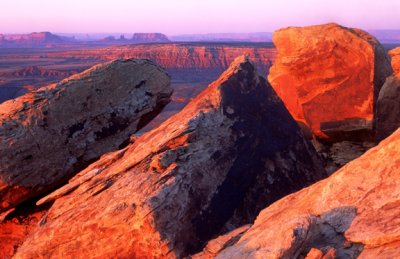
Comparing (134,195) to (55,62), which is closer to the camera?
(134,195)

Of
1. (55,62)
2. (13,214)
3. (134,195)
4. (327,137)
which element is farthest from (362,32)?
(55,62)

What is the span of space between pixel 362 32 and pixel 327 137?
176 inches

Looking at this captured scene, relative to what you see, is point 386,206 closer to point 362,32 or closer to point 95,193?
point 95,193

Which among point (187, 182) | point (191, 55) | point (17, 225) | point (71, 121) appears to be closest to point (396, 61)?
point (187, 182)

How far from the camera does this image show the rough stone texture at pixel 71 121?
1173 centimetres

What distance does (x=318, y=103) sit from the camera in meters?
15.1

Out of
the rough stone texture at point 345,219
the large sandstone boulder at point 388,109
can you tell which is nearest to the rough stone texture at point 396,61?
the large sandstone boulder at point 388,109

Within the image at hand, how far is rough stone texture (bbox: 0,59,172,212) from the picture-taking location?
38.5 feet

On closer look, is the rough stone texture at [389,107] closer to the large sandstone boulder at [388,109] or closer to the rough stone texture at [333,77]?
the large sandstone boulder at [388,109]

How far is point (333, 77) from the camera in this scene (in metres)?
15.0

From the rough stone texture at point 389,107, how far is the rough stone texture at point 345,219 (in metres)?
6.21

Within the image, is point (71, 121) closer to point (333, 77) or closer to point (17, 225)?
point (17, 225)

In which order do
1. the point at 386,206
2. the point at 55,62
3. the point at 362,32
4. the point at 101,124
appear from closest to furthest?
the point at 386,206 < the point at 101,124 < the point at 362,32 < the point at 55,62

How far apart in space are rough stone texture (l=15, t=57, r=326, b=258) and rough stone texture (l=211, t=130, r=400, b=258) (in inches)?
81.2
